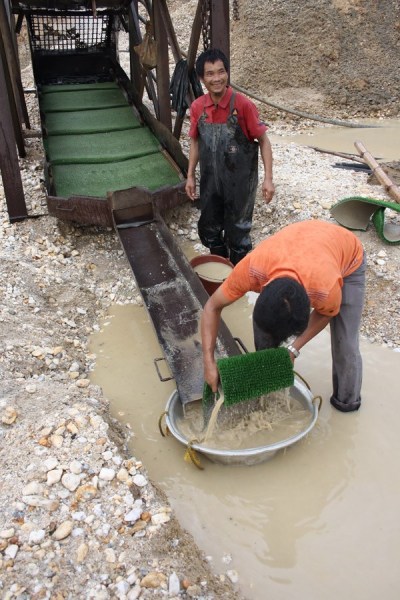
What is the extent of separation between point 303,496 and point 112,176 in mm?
3898

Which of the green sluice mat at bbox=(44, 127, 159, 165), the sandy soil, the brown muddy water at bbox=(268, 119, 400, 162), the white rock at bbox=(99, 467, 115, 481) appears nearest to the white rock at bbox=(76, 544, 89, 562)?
the sandy soil

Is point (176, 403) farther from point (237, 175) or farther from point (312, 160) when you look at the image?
point (312, 160)

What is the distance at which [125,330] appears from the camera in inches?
158

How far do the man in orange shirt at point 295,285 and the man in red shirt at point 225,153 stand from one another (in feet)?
5.24

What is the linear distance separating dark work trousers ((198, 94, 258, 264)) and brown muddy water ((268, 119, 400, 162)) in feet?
13.9

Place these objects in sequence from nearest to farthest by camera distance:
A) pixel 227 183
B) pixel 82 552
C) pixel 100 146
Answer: pixel 82 552
pixel 227 183
pixel 100 146

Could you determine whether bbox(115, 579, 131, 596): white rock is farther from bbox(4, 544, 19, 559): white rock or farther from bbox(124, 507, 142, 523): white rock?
bbox(4, 544, 19, 559): white rock

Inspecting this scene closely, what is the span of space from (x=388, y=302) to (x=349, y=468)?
160 centimetres

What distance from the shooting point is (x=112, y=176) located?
545 cm

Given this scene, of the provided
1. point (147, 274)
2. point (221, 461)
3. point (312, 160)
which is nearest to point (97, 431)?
point (221, 461)

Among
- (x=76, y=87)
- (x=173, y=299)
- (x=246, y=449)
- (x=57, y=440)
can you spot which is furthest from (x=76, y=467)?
(x=76, y=87)

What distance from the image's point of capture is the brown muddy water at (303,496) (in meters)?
2.40

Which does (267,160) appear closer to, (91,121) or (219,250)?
(219,250)

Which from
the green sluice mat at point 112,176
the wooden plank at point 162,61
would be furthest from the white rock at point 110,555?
the wooden plank at point 162,61
